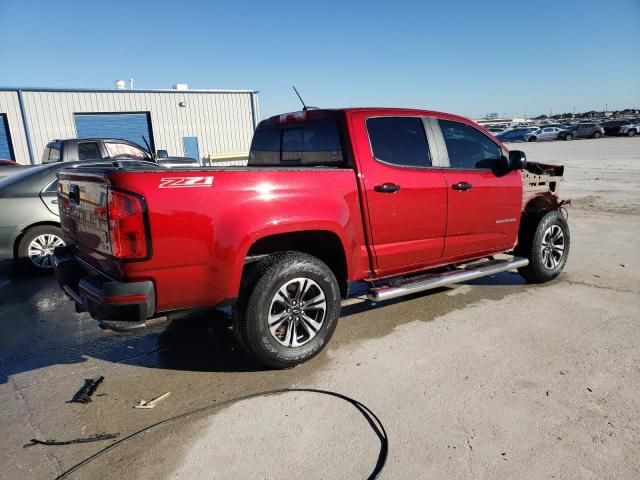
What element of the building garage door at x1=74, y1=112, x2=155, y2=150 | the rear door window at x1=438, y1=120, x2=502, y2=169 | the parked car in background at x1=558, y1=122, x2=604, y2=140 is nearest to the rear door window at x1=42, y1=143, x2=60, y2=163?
the rear door window at x1=438, y1=120, x2=502, y2=169

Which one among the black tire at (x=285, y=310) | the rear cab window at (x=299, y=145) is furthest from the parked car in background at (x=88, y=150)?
the black tire at (x=285, y=310)

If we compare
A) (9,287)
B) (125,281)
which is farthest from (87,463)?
(9,287)

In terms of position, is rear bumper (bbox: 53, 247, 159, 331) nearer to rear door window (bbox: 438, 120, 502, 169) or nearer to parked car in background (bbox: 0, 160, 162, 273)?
rear door window (bbox: 438, 120, 502, 169)

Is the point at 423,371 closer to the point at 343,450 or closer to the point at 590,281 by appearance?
the point at 343,450

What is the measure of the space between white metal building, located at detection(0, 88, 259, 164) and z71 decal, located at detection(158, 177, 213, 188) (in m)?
17.2

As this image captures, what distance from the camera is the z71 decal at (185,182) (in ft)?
9.28

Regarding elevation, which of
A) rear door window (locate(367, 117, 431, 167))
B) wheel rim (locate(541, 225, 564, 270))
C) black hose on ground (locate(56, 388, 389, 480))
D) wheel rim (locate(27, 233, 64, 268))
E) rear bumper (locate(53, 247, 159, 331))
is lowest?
black hose on ground (locate(56, 388, 389, 480))

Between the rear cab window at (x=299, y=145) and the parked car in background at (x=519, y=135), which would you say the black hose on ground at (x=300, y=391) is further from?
the parked car in background at (x=519, y=135)

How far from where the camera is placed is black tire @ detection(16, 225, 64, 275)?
20.1 ft

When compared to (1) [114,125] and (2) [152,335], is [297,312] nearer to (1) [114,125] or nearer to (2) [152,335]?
(2) [152,335]

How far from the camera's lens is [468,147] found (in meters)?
4.64

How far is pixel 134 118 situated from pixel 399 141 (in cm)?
1863

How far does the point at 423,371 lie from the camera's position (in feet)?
11.2

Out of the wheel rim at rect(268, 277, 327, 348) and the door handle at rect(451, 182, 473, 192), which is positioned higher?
the door handle at rect(451, 182, 473, 192)
